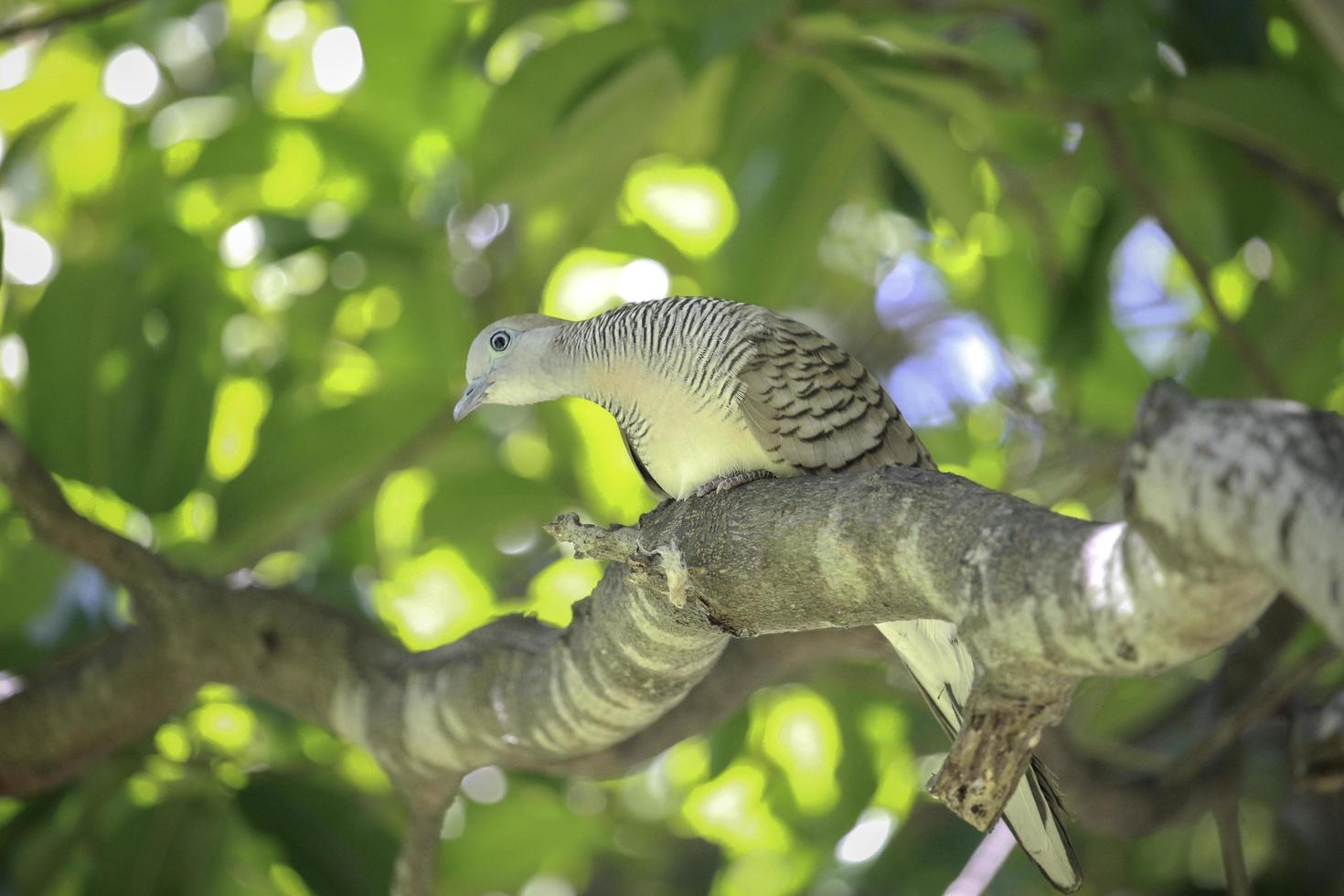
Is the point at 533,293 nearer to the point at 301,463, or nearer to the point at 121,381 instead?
the point at 301,463

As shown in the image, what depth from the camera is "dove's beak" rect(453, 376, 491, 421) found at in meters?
2.46

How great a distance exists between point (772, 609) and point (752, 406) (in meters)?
0.52

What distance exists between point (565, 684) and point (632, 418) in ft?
1.62

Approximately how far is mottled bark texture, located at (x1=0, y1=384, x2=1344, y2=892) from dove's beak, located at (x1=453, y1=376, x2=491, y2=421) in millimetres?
465

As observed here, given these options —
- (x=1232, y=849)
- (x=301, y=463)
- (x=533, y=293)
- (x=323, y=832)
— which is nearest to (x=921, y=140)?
(x=533, y=293)

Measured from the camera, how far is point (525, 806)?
3.34 metres

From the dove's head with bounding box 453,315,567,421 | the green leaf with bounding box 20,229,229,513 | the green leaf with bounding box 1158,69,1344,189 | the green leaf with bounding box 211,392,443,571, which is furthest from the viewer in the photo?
the green leaf with bounding box 211,392,443,571

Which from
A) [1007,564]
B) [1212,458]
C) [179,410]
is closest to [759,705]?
[179,410]

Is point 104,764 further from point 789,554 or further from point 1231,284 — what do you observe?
point 1231,284

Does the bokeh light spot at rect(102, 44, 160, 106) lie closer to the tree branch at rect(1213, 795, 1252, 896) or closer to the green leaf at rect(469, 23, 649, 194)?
the green leaf at rect(469, 23, 649, 194)

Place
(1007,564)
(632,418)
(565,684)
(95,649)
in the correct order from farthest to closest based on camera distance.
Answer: (95,649) → (632,418) → (565,684) → (1007,564)

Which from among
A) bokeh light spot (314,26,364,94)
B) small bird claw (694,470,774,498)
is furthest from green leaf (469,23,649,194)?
bokeh light spot (314,26,364,94)

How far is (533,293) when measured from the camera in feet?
10.9

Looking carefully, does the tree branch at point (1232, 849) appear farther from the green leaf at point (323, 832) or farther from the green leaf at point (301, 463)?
the green leaf at point (301, 463)
